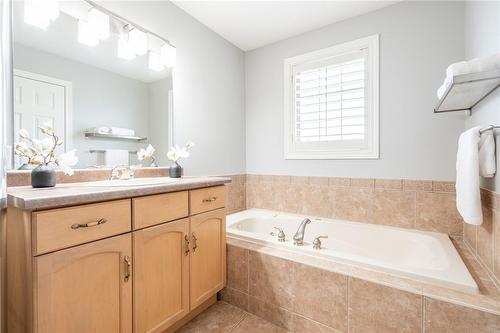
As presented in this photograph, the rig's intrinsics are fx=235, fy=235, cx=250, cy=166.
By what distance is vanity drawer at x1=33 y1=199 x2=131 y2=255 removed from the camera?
2.76 feet

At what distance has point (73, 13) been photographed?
4.78 feet

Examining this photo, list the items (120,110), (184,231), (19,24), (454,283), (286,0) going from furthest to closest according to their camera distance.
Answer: (286,0)
(120,110)
(184,231)
(19,24)
(454,283)

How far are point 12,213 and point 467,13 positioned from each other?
9.51 ft

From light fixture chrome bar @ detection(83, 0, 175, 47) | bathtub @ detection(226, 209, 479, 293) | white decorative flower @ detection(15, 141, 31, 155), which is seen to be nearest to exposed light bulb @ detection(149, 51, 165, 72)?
light fixture chrome bar @ detection(83, 0, 175, 47)

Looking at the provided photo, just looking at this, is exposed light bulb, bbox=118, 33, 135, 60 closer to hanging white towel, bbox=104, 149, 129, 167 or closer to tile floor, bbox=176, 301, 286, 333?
hanging white towel, bbox=104, 149, 129, 167

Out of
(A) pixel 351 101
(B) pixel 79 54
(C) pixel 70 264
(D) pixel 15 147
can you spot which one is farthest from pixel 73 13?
(A) pixel 351 101

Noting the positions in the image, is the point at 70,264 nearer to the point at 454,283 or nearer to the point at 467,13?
the point at 454,283

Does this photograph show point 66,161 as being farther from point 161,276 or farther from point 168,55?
point 168,55

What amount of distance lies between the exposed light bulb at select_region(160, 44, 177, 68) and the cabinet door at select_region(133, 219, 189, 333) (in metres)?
1.34

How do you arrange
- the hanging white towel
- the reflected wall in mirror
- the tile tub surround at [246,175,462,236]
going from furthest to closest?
the tile tub surround at [246,175,462,236] → the hanging white towel → the reflected wall in mirror

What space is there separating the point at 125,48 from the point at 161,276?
1573 millimetres

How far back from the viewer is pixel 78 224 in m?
0.93

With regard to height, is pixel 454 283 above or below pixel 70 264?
below

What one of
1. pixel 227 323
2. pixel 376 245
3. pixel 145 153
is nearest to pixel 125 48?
pixel 145 153
